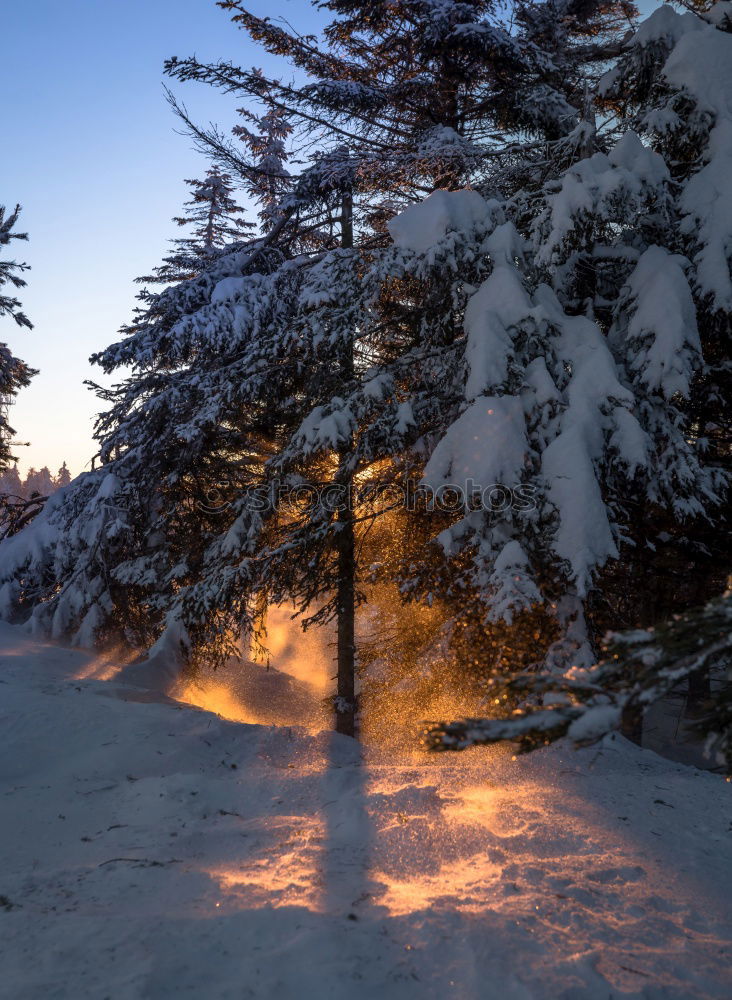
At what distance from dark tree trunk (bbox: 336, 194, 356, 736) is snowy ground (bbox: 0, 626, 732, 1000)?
2.56 metres

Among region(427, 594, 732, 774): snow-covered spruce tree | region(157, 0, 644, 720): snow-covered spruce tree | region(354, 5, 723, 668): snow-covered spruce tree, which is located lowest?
region(427, 594, 732, 774): snow-covered spruce tree

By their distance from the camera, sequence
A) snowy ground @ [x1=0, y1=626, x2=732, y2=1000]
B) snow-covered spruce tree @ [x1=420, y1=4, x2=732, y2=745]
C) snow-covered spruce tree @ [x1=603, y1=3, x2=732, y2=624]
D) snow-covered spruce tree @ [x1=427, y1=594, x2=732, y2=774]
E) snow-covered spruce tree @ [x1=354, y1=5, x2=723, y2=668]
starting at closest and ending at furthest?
snow-covered spruce tree @ [x1=427, y1=594, x2=732, y2=774]
snowy ground @ [x1=0, y1=626, x2=732, y2=1000]
snow-covered spruce tree @ [x1=354, y1=5, x2=723, y2=668]
snow-covered spruce tree @ [x1=420, y1=4, x2=732, y2=745]
snow-covered spruce tree @ [x1=603, y1=3, x2=732, y2=624]

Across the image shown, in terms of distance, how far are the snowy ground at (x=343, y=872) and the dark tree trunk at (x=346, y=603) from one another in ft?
8.39

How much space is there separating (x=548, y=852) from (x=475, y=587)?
9.85 feet

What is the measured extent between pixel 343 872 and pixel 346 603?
5448mm

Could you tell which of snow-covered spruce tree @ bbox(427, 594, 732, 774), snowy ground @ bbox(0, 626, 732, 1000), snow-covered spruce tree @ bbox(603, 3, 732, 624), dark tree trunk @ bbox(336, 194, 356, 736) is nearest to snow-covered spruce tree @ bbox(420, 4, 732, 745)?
snow-covered spruce tree @ bbox(603, 3, 732, 624)

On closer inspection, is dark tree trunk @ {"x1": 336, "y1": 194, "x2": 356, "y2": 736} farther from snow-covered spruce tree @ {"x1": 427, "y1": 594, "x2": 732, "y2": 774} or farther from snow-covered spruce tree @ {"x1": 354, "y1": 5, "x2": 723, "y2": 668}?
snow-covered spruce tree @ {"x1": 427, "y1": 594, "x2": 732, "y2": 774}

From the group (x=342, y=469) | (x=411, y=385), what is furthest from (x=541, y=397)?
(x=342, y=469)

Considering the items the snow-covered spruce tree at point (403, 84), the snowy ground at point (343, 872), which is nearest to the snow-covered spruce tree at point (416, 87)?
the snow-covered spruce tree at point (403, 84)

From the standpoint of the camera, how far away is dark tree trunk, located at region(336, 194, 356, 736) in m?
8.33

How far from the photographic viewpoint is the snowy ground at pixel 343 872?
265cm

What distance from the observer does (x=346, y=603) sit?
9102mm

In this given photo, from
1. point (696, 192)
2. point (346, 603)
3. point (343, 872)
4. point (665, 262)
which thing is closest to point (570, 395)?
point (665, 262)

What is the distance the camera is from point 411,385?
820cm
